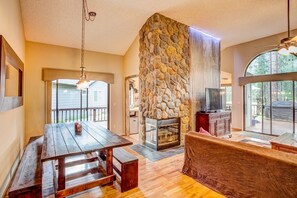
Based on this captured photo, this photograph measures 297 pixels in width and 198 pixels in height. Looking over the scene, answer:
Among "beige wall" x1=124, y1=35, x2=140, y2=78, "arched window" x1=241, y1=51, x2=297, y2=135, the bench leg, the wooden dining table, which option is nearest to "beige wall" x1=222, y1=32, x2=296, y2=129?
"arched window" x1=241, y1=51, x2=297, y2=135

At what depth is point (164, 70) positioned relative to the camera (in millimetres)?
4484

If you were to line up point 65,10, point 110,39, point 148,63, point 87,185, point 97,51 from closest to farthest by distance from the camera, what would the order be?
point 87,185, point 65,10, point 148,63, point 110,39, point 97,51

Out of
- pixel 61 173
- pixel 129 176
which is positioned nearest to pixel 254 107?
pixel 129 176

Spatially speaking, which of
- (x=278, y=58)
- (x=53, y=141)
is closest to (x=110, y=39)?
(x=53, y=141)

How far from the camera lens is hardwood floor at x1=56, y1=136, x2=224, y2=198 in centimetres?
240

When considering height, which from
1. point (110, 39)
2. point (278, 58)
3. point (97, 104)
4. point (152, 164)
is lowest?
point (152, 164)

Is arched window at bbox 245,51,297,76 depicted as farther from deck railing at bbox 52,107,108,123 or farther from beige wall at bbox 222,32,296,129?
deck railing at bbox 52,107,108,123

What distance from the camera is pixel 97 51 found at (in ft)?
17.9

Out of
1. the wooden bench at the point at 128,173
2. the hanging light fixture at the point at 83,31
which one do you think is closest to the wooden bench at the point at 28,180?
the wooden bench at the point at 128,173

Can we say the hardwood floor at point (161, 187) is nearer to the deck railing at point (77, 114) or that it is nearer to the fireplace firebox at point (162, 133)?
the fireplace firebox at point (162, 133)

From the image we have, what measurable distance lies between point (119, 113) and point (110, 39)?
8.59ft

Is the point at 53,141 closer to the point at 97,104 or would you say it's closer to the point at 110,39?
the point at 110,39

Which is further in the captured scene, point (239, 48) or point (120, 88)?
point (239, 48)

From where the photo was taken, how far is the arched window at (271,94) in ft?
17.6
